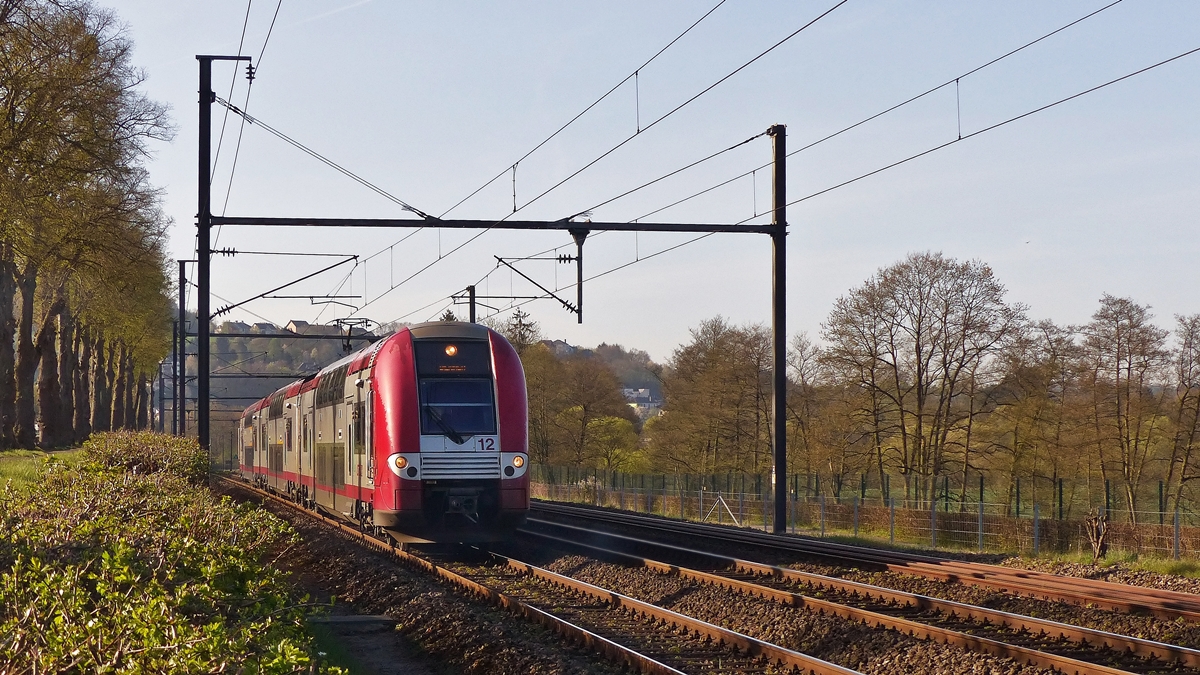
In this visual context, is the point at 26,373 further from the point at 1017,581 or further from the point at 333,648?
the point at 1017,581

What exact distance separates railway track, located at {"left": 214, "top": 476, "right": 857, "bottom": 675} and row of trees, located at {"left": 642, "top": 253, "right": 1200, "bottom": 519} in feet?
101

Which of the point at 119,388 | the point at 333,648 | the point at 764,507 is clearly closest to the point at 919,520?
the point at 764,507

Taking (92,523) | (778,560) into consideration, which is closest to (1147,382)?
(778,560)

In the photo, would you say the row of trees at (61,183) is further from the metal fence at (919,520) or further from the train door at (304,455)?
the metal fence at (919,520)

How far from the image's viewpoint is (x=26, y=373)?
37.2 meters

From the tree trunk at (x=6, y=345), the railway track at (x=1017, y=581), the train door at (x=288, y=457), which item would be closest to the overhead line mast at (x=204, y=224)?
the train door at (x=288, y=457)

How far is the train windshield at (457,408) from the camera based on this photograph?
17.8 m

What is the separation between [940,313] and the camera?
47250 millimetres

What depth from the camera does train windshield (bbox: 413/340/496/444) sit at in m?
17.9

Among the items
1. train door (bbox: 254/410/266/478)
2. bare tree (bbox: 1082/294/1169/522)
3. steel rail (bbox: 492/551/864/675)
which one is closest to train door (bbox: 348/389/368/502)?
steel rail (bbox: 492/551/864/675)

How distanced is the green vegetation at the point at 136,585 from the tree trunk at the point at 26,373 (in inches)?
928

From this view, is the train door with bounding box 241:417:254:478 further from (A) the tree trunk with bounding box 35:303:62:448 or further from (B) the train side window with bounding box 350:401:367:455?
(B) the train side window with bounding box 350:401:367:455

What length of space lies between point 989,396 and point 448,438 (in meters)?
33.5

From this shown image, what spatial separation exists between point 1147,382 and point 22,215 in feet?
126
